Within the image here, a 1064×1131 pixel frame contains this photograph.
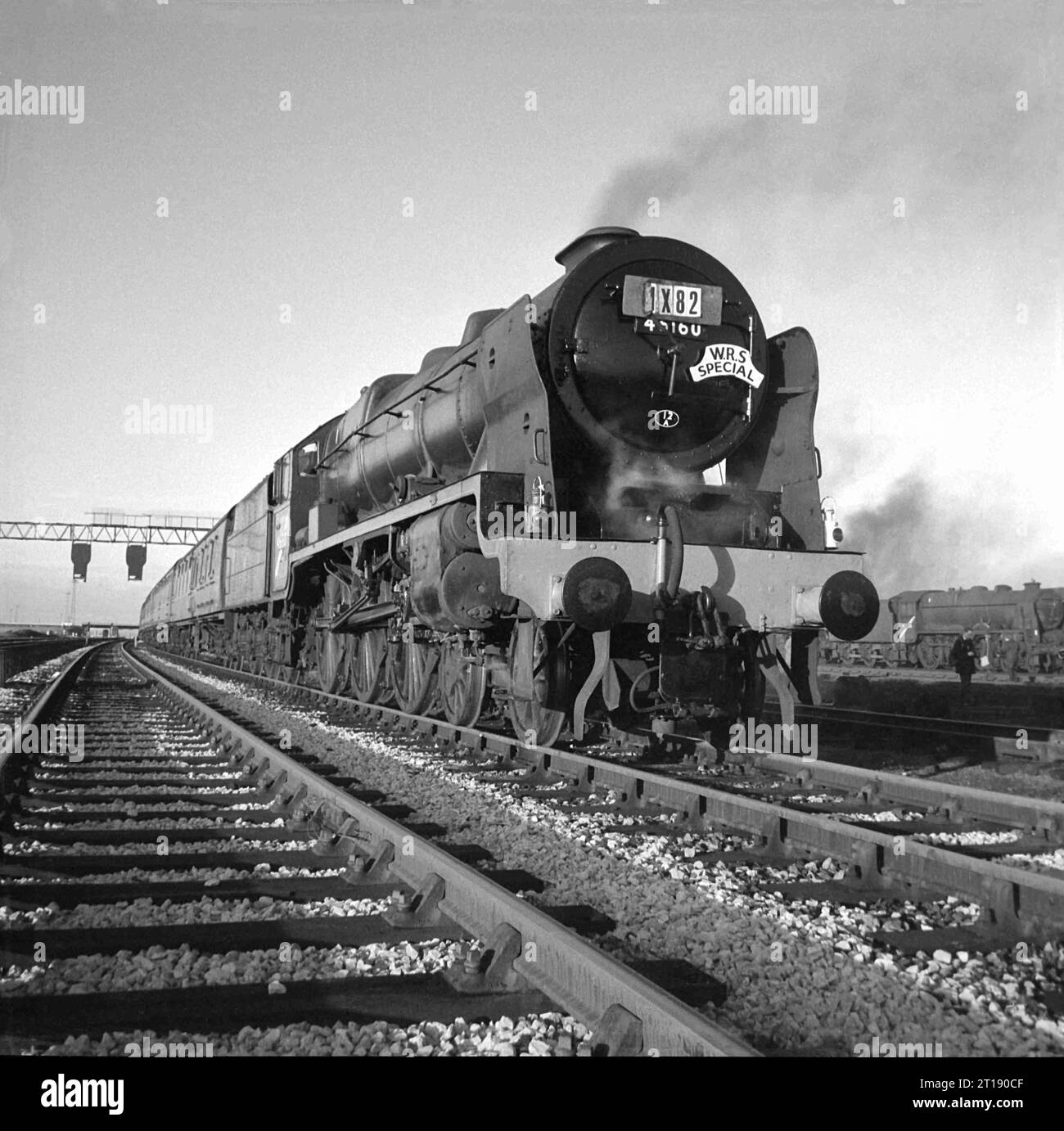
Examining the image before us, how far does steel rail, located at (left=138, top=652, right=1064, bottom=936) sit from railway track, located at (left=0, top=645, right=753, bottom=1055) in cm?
123

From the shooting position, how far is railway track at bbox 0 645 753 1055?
235cm

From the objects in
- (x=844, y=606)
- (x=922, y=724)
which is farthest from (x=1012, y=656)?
(x=844, y=606)

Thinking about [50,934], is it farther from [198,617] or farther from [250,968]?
[198,617]

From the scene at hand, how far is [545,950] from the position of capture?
106 inches

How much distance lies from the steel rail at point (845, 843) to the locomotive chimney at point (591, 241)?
132 inches

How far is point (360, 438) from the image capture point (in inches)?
447

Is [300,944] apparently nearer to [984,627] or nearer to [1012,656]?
[1012,656]

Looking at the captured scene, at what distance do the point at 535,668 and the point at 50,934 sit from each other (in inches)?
151

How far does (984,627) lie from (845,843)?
2304 cm

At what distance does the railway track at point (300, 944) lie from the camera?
7.72ft

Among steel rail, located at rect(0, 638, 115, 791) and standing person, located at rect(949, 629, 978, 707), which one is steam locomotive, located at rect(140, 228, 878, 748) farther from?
standing person, located at rect(949, 629, 978, 707)

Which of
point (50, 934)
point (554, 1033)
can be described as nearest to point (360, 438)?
point (50, 934)

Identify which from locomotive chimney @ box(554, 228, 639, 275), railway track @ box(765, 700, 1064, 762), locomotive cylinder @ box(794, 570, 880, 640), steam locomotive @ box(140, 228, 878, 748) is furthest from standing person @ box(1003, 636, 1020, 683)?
locomotive chimney @ box(554, 228, 639, 275)

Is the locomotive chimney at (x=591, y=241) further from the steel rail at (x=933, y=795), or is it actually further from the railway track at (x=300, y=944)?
the railway track at (x=300, y=944)
